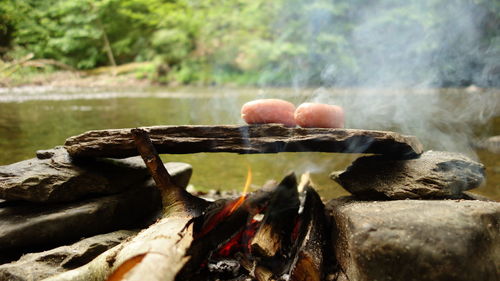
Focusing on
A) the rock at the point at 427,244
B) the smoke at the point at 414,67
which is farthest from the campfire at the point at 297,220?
the smoke at the point at 414,67

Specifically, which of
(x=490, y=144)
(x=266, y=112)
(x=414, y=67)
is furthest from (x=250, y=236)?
(x=414, y=67)

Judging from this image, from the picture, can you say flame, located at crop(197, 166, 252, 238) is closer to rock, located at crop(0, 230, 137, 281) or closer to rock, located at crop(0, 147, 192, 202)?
rock, located at crop(0, 230, 137, 281)

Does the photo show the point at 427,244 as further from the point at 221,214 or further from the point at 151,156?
the point at 151,156

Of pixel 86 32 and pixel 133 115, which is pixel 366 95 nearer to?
pixel 133 115

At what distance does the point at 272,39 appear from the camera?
12.2 meters

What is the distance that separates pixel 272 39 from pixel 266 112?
10.9m

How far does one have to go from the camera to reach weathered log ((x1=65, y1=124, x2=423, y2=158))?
177cm

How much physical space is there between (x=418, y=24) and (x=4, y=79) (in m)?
9.98

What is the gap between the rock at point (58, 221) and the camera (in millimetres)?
1809

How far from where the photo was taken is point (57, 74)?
5918mm

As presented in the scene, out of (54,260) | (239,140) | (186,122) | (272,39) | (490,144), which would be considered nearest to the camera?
(54,260)

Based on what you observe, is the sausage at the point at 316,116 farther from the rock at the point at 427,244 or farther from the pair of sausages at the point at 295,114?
the rock at the point at 427,244

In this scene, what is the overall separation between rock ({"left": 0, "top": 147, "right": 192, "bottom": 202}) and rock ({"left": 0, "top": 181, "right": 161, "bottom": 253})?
0.26ft

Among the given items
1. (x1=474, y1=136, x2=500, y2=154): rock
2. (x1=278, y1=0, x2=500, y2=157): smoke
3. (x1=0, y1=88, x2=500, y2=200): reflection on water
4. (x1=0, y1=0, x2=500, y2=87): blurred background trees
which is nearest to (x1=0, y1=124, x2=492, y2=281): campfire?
(x1=278, y1=0, x2=500, y2=157): smoke
